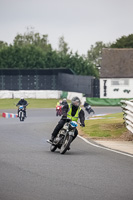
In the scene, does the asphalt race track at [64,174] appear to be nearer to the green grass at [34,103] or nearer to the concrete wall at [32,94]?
the green grass at [34,103]

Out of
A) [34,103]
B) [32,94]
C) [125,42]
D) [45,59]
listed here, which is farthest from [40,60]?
[34,103]

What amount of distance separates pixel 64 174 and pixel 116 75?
66.9 meters

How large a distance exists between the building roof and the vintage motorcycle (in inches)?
2413

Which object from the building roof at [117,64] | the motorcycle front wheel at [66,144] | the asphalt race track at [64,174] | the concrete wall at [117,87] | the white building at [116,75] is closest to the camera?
the asphalt race track at [64,174]

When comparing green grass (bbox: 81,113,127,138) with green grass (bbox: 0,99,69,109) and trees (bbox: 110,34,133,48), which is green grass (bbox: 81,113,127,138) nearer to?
green grass (bbox: 0,99,69,109)

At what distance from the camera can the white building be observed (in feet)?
254

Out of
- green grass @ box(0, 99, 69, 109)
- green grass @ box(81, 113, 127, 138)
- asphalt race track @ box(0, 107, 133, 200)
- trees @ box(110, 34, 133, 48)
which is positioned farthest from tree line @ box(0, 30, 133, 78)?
asphalt race track @ box(0, 107, 133, 200)

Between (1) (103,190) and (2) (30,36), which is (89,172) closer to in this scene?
(1) (103,190)

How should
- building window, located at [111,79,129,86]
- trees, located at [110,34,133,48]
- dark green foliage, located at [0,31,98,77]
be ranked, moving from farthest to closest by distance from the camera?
trees, located at [110,34,133,48] < dark green foliage, located at [0,31,98,77] < building window, located at [111,79,129,86]

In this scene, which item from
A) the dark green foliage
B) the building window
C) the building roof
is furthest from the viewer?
the dark green foliage

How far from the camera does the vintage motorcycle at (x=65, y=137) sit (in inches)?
631

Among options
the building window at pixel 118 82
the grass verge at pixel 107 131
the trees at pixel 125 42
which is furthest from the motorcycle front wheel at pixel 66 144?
the trees at pixel 125 42

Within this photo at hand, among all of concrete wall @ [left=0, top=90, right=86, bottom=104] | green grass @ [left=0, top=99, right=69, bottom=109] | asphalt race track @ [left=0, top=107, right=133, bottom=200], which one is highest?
asphalt race track @ [left=0, top=107, right=133, bottom=200]

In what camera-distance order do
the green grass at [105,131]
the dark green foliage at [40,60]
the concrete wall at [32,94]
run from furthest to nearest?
1. the dark green foliage at [40,60]
2. the concrete wall at [32,94]
3. the green grass at [105,131]
